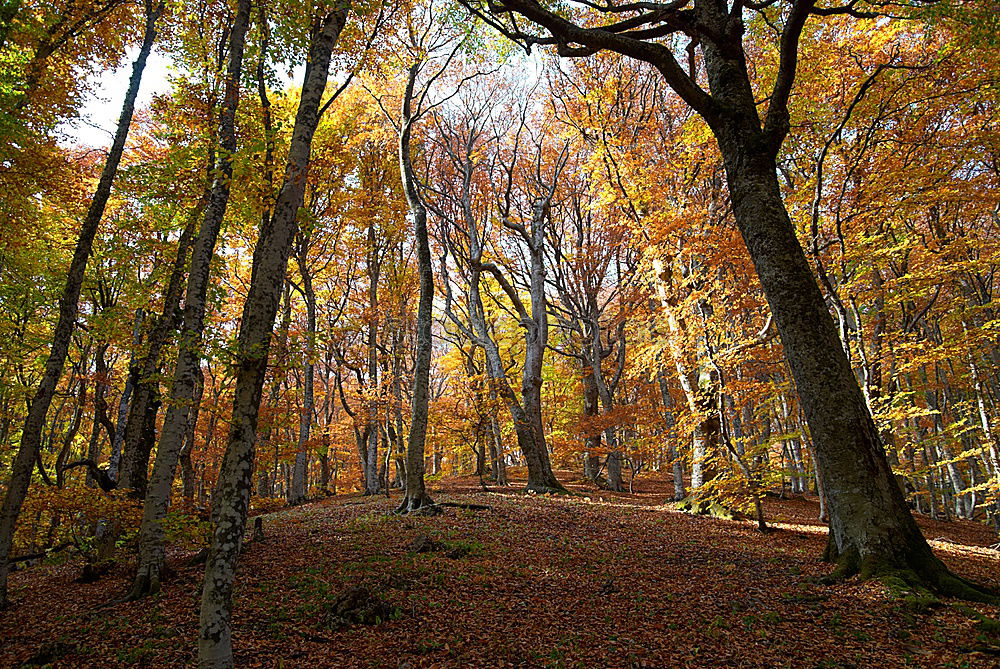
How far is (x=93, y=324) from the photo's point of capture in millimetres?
8789

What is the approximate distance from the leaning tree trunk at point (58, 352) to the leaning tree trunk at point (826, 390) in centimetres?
893

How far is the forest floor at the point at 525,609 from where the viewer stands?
3926mm

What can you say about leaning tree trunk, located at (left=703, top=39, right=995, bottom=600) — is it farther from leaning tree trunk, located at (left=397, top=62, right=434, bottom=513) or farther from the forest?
leaning tree trunk, located at (left=397, top=62, right=434, bottom=513)

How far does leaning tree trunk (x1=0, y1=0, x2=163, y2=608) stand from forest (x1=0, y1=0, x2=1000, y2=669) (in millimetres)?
52

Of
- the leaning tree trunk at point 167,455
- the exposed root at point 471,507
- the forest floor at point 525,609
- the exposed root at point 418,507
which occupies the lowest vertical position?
the forest floor at point 525,609

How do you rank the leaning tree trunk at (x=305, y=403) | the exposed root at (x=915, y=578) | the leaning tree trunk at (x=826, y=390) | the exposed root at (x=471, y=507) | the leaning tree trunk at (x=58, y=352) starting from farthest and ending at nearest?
the leaning tree trunk at (x=305, y=403) < the exposed root at (x=471, y=507) < the leaning tree trunk at (x=58, y=352) < the leaning tree trunk at (x=826, y=390) < the exposed root at (x=915, y=578)

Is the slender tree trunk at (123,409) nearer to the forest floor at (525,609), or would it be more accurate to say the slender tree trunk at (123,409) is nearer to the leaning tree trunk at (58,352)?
the forest floor at (525,609)

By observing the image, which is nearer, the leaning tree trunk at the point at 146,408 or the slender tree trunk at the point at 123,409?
the leaning tree trunk at the point at 146,408

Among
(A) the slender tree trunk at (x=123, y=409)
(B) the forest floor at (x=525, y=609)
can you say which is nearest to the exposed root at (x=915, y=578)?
(B) the forest floor at (x=525, y=609)

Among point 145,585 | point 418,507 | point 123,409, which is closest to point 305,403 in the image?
point 123,409

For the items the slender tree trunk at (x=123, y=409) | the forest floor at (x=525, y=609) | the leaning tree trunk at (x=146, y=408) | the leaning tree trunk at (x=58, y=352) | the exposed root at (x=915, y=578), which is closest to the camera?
the forest floor at (x=525, y=609)

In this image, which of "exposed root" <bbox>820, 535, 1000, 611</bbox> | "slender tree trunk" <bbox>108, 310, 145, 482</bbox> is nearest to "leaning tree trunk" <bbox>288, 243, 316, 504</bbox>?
"slender tree trunk" <bbox>108, 310, 145, 482</bbox>

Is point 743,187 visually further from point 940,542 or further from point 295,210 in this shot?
point 940,542

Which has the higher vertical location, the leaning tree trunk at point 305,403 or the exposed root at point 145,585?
the leaning tree trunk at point 305,403
